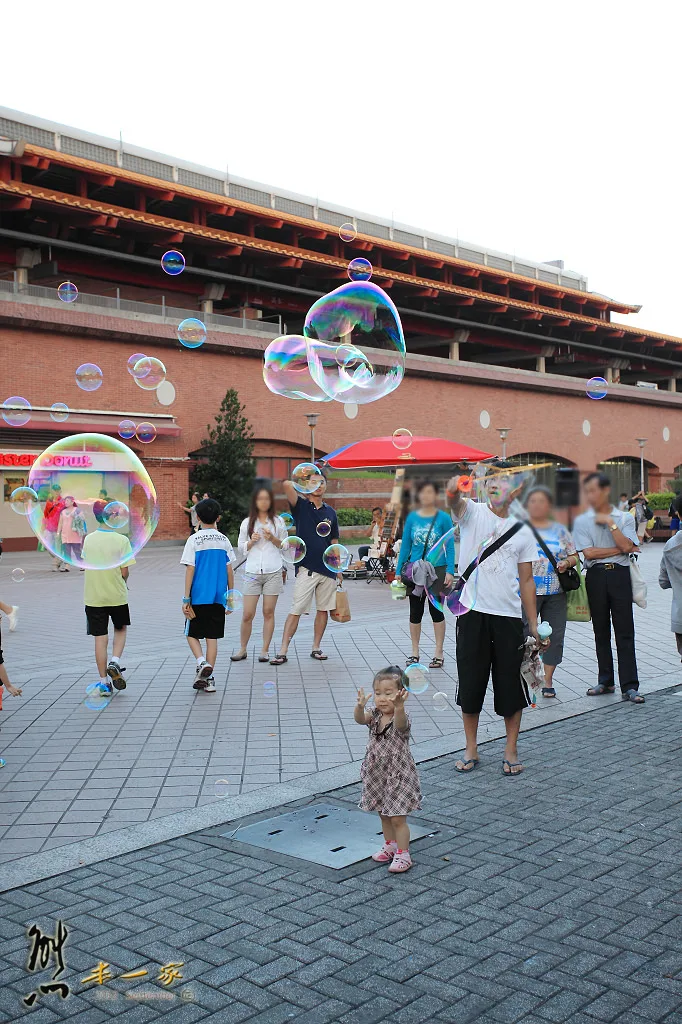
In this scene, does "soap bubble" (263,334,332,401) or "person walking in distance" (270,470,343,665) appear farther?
"person walking in distance" (270,470,343,665)

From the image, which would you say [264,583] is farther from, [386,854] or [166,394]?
[166,394]

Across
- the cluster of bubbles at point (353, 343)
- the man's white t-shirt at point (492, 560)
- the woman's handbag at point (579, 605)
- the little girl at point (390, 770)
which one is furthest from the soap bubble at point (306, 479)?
Result: the little girl at point (390, 770)

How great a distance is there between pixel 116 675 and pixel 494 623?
355 centimetres

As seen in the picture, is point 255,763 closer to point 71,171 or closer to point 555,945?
point 555,945

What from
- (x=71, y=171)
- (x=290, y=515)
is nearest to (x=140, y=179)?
(x=71, y=171)

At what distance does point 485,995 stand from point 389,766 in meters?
1.30

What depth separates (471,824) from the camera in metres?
4.75

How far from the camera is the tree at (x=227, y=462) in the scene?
27.1 meters

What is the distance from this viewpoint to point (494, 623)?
18.6ft

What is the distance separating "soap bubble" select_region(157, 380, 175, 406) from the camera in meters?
28.7

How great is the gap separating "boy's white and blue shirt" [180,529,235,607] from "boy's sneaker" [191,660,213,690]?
0.60 m

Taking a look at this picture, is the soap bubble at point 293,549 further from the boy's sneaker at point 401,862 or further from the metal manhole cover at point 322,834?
the boy's sneaker at point 401,862

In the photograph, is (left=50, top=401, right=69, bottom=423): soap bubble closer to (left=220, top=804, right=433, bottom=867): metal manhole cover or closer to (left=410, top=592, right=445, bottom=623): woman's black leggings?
(left=410, top=592, right=445, bottom=623): woman's black leggings

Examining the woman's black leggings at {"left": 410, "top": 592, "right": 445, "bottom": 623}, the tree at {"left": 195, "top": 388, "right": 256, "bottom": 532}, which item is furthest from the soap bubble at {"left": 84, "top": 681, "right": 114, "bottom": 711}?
the tree at {"left": 195, "top": 388, "right": 256, "bottom": 532}
